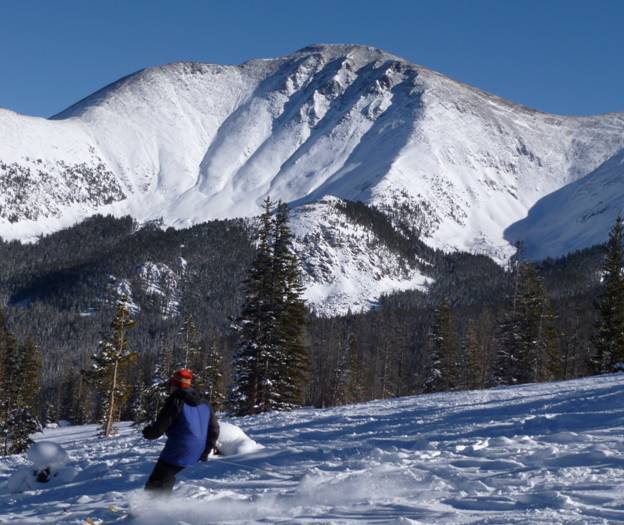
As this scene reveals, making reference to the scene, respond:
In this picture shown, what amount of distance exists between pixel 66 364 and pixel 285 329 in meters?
146

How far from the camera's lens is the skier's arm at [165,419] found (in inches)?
329

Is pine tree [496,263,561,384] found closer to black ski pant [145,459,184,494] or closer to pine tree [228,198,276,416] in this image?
pine tree [228,198,276,416]

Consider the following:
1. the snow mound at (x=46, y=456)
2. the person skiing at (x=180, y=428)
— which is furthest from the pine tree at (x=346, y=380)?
the person skiing at (x=180, y=428)

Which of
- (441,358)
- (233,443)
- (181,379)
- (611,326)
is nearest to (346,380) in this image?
(441,358)

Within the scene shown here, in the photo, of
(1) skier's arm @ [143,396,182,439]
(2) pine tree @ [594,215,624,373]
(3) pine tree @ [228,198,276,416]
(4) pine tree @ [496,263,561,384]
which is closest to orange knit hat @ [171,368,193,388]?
(1) skier's arm @ [143,396,182,439]

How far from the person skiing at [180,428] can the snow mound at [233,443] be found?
175 inches

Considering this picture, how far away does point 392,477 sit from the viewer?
10023 mm

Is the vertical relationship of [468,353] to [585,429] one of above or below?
above

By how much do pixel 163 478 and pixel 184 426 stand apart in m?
0.86

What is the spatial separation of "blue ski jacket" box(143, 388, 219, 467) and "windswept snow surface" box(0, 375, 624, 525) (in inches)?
29.1

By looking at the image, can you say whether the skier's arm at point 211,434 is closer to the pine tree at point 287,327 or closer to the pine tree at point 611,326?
the pine tree at point 287,327

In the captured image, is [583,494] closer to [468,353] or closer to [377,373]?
[468,353]

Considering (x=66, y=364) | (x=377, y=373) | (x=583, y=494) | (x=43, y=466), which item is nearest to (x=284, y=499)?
(x=583, y=494)

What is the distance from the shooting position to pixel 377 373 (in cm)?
8394
